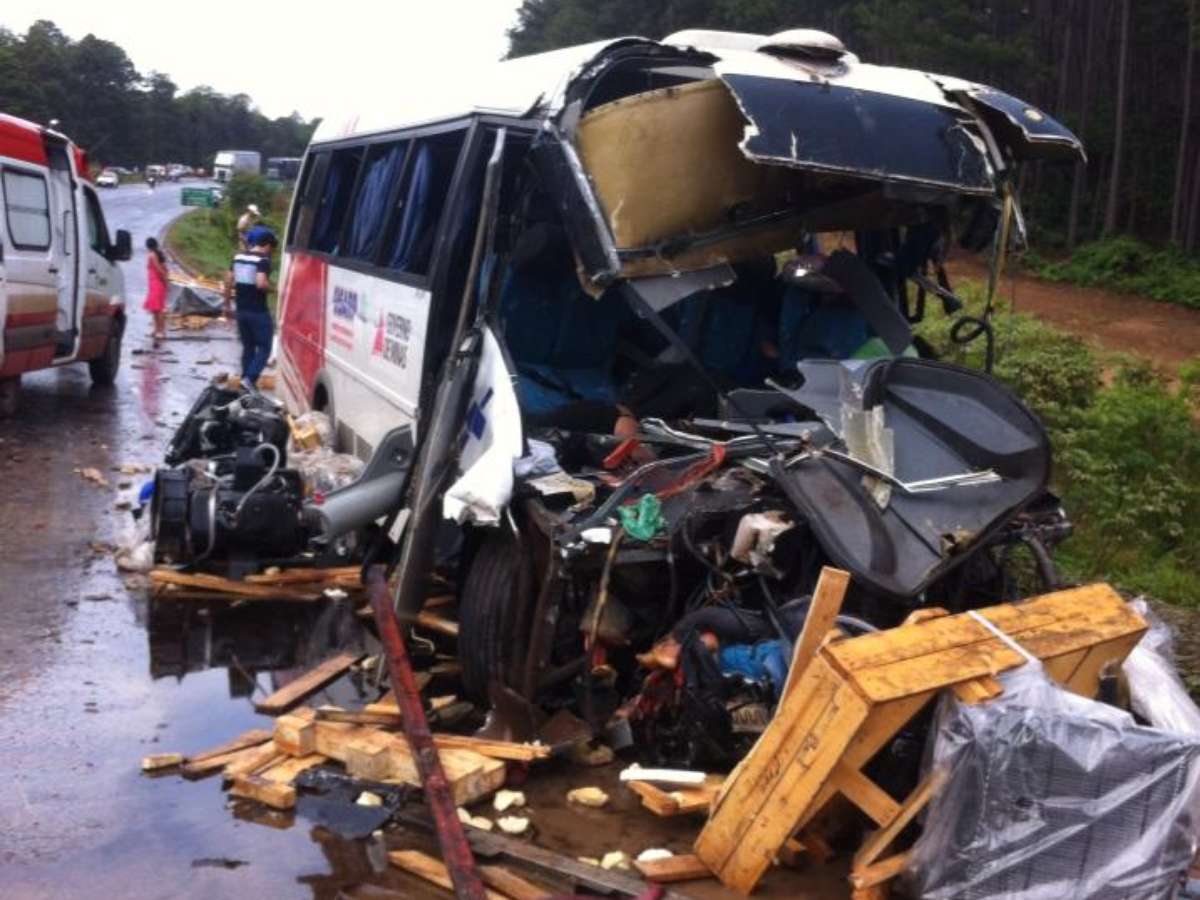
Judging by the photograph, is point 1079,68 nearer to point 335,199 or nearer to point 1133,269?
point 1133,269

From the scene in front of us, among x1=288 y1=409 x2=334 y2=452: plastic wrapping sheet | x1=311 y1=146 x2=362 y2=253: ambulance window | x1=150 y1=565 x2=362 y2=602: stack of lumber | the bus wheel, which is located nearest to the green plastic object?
x1=150 y1=565 x2=362 y2=602: stack of lumber

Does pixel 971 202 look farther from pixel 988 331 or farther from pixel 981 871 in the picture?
pixel 981 871

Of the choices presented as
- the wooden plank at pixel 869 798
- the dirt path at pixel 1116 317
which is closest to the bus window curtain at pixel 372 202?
the wooden plank at pixel 869 798

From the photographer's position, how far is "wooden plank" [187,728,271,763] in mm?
5184

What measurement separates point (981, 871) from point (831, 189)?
3563mm

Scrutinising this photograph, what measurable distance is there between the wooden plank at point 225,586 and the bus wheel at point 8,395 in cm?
547

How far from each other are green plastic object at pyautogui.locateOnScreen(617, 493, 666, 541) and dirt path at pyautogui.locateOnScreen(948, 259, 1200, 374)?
17532 mm

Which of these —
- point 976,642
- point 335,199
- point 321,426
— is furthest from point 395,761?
point 335,199

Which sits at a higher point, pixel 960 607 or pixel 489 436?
pixel 489 436

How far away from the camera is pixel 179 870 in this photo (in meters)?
4.34

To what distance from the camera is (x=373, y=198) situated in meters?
8.10

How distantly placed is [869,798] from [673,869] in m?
0.67

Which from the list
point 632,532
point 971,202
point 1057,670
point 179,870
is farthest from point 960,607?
point 179,870

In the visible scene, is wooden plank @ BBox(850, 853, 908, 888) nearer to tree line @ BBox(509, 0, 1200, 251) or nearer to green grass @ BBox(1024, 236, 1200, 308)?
green grass @ BBox(1024, 236, 1200, 308)
